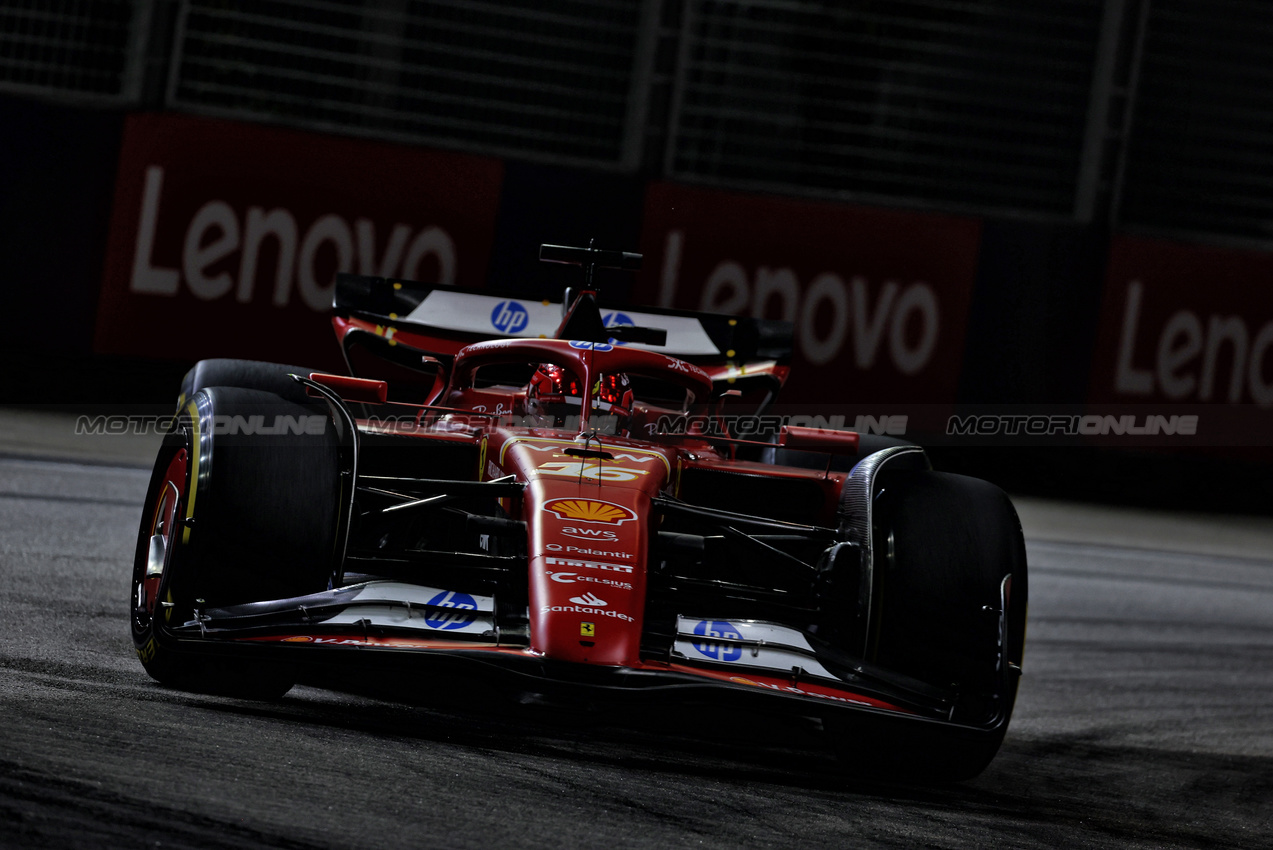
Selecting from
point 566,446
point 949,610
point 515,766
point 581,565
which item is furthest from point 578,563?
point 949,610

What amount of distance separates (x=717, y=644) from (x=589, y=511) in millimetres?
482

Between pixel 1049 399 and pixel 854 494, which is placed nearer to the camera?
pixel 854 494

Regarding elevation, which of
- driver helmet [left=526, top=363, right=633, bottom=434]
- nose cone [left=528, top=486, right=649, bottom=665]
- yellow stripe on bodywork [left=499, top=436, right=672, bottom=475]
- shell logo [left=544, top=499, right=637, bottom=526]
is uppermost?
driver helmet [left=526, top=363, right=633, bottom=434]

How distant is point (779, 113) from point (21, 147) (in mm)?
5629

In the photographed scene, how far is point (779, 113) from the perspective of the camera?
1165 cm

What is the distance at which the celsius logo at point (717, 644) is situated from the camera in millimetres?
3441

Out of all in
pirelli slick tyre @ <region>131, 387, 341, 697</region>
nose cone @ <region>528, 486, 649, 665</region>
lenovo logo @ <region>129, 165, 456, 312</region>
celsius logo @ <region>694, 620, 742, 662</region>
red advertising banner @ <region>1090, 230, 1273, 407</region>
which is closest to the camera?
nose cone @ <region>528, 486, 649, 665</region>

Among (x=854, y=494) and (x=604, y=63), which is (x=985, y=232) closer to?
(x=604, y=63)

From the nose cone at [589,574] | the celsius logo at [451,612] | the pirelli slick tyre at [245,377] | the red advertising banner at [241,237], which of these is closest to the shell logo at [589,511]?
the nose cone at [589,574]

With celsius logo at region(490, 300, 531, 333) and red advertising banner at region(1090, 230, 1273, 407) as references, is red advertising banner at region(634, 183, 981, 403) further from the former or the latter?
celsius logo at region(490, 300, 531, 333)

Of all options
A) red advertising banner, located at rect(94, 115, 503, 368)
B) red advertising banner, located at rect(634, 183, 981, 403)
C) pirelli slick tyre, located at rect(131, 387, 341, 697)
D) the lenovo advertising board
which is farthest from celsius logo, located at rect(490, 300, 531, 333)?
the lenovo advertising board

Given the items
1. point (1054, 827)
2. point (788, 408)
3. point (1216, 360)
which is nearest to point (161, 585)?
point (1054, 827)

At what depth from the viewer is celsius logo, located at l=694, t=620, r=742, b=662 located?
3.44 metres

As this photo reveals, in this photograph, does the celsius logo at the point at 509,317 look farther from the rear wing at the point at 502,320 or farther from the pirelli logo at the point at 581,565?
the pirelli logo at the point at 581,565
